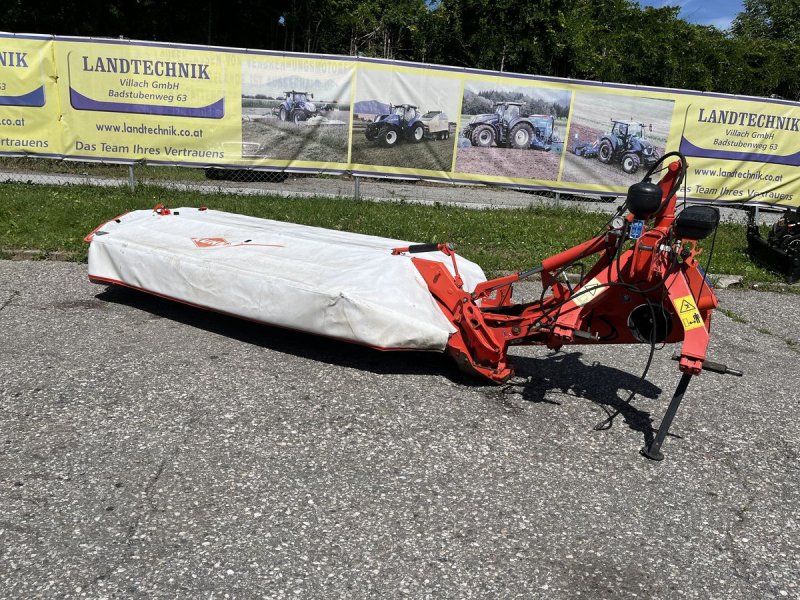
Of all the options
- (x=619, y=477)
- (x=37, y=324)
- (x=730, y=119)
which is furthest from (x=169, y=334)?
(x=730, y=119)

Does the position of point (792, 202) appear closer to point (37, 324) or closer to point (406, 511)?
point (406, 511)

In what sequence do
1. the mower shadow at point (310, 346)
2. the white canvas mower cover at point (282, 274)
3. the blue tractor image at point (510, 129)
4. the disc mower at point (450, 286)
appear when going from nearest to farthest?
the disc mower at point (450, 286) → the white canvas mower cover at point (282, 274) → the mower shadow at point (310, 346) → the blue tractor image at point (510, 129)

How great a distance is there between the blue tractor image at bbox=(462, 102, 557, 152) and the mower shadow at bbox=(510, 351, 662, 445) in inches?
224

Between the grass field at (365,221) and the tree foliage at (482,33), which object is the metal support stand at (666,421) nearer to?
the grass field at (365,221)

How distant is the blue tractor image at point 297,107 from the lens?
9992mm

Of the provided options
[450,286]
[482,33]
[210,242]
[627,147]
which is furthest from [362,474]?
[482,33]

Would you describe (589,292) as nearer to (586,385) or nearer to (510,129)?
(586,385)

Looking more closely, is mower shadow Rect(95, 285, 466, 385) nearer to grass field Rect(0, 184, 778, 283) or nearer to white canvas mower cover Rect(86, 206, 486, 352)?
white canvas mower cover Rect(86, 206, 486, 352)

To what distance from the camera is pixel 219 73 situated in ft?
32.0

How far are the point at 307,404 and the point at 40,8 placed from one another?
84.3 feet

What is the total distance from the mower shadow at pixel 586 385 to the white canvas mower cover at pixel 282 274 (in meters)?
0.83

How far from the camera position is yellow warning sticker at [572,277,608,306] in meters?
4.14

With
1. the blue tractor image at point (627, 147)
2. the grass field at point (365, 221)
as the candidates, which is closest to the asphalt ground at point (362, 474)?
the grass field at point (365, 221)

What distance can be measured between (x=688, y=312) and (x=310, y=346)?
276 cm
